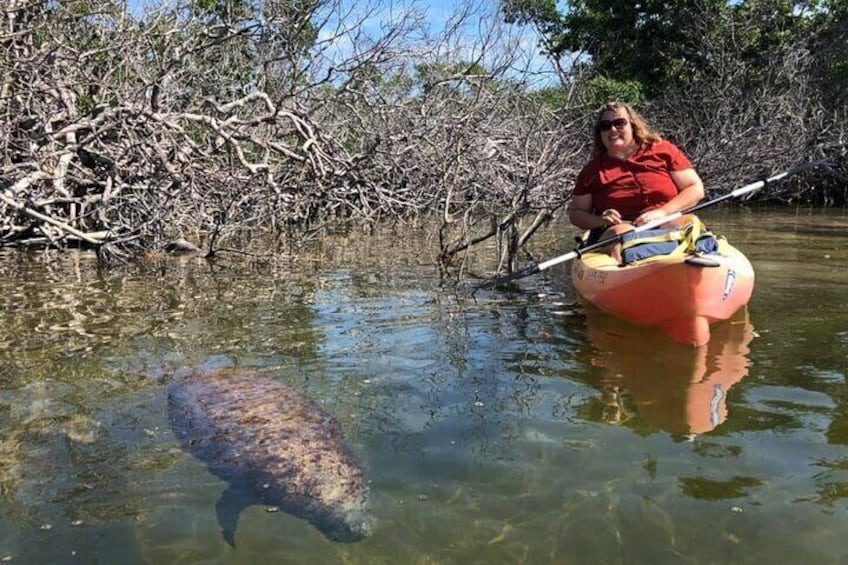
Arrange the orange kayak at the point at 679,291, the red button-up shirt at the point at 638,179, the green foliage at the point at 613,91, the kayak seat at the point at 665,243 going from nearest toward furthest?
the orange kayak at the point at 679,291 < the kayak seat at the point at 665,243 < the red button-up shirt at the point at 638,179 < the green foliage at the point at 613,91

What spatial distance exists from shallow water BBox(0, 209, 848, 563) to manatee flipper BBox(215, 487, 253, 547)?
0.11ft

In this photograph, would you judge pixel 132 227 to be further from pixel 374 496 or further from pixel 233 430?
pixel 374 496

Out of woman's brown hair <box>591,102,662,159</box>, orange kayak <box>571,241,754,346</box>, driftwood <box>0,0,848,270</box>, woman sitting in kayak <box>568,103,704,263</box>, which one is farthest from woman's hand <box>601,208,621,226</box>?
driftwood <box>0,0,848,270</box>

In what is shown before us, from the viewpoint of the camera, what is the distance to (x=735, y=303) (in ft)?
19.1

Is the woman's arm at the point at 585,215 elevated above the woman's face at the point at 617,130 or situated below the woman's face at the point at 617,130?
below

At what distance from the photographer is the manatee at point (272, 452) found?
3145 mm

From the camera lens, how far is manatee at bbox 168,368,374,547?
124 inches

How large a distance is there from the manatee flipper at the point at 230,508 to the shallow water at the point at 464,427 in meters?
0.03

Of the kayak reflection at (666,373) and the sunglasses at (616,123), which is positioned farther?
the sunglasses at (616,123)

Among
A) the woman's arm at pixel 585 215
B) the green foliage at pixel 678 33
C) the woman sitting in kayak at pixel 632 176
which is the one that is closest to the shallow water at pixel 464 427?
the woman's arm at pixel 585 215

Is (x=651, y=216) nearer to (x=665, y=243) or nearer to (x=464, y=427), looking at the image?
(x=665, y=243)

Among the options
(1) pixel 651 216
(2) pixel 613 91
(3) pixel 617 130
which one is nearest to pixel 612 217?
(1) pixel 651 216

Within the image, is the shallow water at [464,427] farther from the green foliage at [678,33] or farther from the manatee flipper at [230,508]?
the green foliage at [678,33]

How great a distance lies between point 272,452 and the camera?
140 inches
